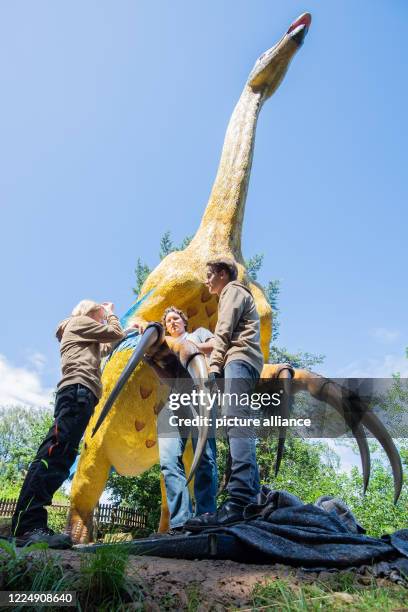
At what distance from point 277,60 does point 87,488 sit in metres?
5.34

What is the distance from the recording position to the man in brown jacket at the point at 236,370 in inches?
101

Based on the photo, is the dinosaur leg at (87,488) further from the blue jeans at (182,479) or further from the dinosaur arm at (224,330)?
the dinosaur arm at (224,330)

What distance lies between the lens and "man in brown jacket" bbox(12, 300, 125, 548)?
252 cm

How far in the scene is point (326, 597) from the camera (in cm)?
160

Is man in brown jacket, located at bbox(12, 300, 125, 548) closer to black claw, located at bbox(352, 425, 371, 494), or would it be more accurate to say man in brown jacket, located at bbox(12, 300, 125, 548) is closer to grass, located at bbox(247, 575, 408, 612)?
grass, located at bbox(247, 575, 408, 612)

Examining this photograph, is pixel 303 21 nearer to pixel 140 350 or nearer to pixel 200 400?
pixel 140 350

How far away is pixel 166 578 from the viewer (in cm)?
171

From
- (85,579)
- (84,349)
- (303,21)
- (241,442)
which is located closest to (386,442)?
(241,442)

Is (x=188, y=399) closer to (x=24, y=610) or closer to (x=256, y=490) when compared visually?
(x=256, y=490)

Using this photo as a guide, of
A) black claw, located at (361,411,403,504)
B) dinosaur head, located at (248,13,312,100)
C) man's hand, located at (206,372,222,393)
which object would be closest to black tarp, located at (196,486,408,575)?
man's hand, located at (206,372,222,393)

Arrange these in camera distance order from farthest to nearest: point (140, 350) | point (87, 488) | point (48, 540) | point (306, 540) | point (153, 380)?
point (153, 380), point (87, 488), point (140, 350), point (48, 540), point (306, 540)

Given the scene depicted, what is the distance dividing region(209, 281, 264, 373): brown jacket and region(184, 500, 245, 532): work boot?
75cm

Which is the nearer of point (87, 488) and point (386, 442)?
point (386, 442)

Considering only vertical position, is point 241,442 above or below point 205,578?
above
